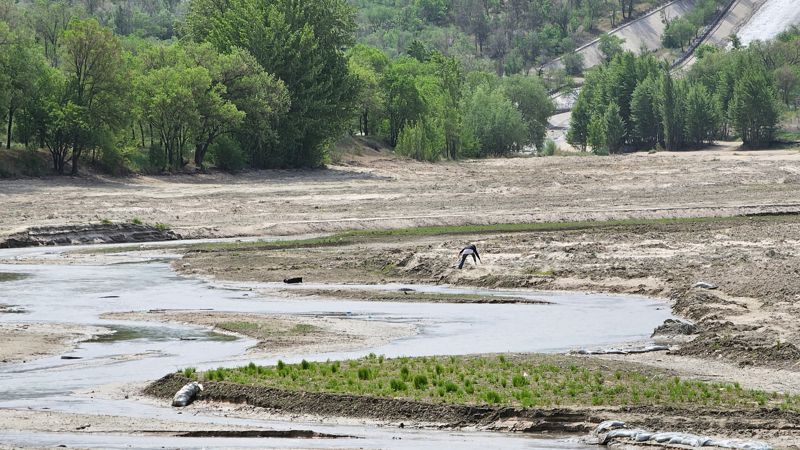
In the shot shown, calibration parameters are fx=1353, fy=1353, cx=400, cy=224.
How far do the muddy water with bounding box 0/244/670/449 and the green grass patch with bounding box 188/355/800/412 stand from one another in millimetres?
1681

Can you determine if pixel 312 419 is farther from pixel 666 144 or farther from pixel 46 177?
pixel 666 144

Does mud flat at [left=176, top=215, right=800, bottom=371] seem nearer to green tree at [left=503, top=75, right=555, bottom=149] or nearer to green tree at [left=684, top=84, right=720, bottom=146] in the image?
green tree at [left=684, top=84, right=720, bottom=146]

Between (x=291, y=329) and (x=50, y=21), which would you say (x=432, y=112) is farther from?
(x=291, y=329)

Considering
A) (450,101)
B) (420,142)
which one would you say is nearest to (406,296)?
(420,142)

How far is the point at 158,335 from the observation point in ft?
109

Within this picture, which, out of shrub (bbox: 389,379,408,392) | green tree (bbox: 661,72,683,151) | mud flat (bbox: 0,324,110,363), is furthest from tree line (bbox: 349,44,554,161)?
shrub (bbox: 389,379,408,392)

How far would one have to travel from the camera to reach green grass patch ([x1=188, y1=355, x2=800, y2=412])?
2228cm

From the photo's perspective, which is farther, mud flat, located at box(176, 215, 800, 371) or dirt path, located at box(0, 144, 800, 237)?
dirt path, located at box(0, 144, 800, 237)

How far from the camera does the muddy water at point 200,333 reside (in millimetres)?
20984

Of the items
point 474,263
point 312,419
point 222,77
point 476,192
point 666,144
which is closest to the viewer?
point 312,419

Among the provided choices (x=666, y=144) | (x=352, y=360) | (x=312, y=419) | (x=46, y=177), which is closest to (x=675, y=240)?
(x=352, y=360)

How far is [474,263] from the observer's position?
46906 millimetres

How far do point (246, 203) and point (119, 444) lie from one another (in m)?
53.4

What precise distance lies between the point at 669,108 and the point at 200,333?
129095 mm
